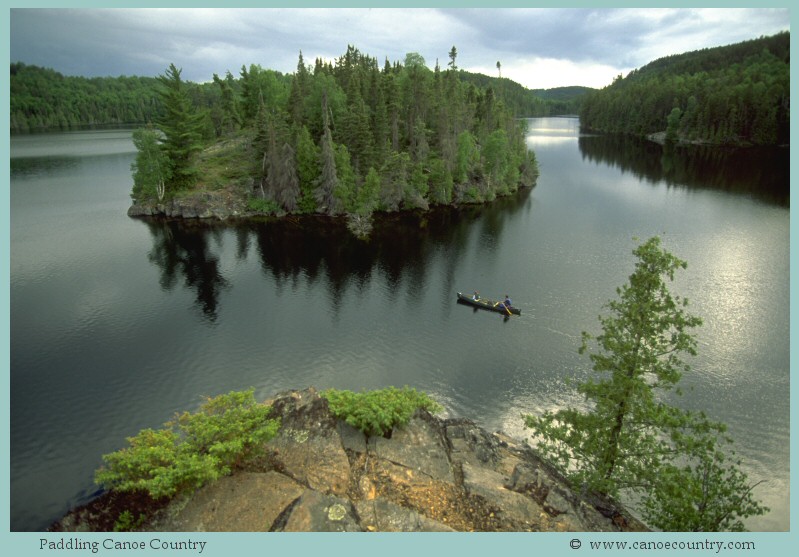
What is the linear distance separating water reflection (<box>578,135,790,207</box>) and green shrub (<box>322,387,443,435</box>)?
10295cm

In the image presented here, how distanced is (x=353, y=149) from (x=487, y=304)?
4989cm

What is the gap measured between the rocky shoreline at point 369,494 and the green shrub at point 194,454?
41.8 inches

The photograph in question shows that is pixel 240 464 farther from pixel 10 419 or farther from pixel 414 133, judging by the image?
pixel 414 133

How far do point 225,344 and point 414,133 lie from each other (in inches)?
2631

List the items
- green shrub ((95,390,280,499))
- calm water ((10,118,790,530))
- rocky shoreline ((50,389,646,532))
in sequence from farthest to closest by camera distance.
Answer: calm water ((10,118,790,530)) < rocky shoreline ((50,389,646,532)) < green shrub ((95,390,280,499))

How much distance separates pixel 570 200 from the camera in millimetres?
98188

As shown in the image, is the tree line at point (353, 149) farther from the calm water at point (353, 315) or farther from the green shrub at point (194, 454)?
the green shrub at point (194, 454)

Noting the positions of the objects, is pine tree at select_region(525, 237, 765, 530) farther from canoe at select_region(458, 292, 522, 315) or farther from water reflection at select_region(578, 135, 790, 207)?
water reflection at select_region(578, 135, 790, 207)

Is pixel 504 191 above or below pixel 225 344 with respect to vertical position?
above


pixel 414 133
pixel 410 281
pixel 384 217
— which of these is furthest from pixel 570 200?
pixel 410 281

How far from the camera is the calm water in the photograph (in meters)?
32.9

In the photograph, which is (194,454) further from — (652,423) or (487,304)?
(487,304)

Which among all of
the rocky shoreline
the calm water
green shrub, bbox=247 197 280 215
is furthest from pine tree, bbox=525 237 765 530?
green shrub, bbox=247 197 280 215

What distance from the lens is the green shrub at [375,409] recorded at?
24.8 m
